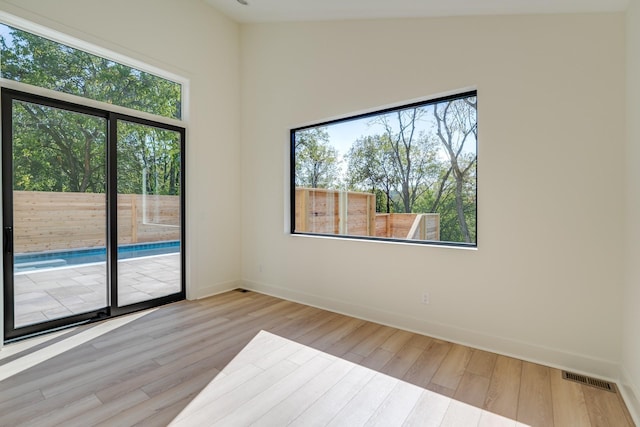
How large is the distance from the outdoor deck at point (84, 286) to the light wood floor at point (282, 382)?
0.29 m

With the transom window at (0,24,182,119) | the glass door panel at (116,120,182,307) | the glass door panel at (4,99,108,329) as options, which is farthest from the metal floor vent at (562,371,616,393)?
the transom window at (0,24,182,119)

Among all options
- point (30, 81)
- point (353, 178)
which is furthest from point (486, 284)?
point (30, 81)

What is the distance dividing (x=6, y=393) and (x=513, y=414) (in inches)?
127

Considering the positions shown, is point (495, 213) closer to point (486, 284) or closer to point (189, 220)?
point (486, 284)

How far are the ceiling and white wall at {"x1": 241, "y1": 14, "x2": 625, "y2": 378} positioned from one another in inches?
3.0

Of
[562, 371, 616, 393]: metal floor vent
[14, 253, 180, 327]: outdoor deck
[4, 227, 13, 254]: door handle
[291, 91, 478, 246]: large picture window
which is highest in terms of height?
[291, 91, 478, 246]: large picture window

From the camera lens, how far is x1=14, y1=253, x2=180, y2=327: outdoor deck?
282 cm

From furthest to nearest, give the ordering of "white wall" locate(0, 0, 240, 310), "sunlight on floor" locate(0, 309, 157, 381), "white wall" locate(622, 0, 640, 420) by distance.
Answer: "white wall" locate(0, 0, 240, 310), "sunlight on floor" locate(0, 309, 157, 381), "white wall" locate(622, 0, 640, 420)

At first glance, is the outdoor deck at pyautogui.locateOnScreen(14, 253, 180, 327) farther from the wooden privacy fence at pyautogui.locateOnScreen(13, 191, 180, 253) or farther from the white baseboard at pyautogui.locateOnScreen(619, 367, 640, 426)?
the white baseboard at pyautogui.locateOnScreen(619, 367, 640, 426)

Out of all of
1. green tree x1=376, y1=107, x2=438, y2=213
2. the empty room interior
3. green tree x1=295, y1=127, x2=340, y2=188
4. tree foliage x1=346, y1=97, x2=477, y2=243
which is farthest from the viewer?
green tree x1=295, y1=127, x2=340, y2=188

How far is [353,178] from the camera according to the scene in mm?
3650

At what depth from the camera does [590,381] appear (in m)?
2.15

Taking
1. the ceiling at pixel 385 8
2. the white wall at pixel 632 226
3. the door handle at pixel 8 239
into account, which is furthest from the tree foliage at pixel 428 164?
the door handle at pixel 8 239

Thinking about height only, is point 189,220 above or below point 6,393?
above
